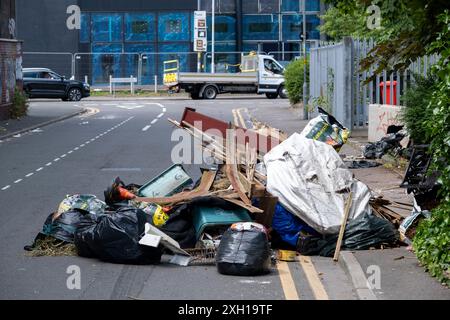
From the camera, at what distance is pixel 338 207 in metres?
10.7

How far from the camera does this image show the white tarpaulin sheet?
10485 mm

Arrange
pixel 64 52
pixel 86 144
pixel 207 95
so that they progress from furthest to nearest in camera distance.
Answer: pixel 64 52
pixel 207 95
pixel 86 144

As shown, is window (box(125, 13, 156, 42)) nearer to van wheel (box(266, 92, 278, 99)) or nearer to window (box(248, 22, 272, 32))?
window (box(248, 22, 272, 32))

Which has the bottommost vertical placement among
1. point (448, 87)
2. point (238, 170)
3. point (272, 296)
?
point (272, 296)

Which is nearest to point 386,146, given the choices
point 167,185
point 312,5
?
point 167,185

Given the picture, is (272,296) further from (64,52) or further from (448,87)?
(64,52)

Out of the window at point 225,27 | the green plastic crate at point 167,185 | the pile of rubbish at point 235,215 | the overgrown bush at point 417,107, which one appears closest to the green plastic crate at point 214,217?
the pile of rubbish at point 235,215

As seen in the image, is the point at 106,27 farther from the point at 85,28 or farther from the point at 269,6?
the point at 269,6

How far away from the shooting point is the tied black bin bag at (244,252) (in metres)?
9.26

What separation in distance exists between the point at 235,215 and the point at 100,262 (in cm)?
164

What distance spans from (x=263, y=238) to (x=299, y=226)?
1211 mm

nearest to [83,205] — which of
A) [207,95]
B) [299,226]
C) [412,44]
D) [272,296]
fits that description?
[299,226]

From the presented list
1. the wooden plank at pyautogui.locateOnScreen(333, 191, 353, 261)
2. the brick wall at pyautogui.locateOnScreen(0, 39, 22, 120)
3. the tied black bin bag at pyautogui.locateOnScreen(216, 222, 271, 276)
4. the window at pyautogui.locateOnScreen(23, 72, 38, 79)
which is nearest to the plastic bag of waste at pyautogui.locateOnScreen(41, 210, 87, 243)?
the tied black bin bag at pyautogui.locateOnScreen(216, 222, 271, 276)
